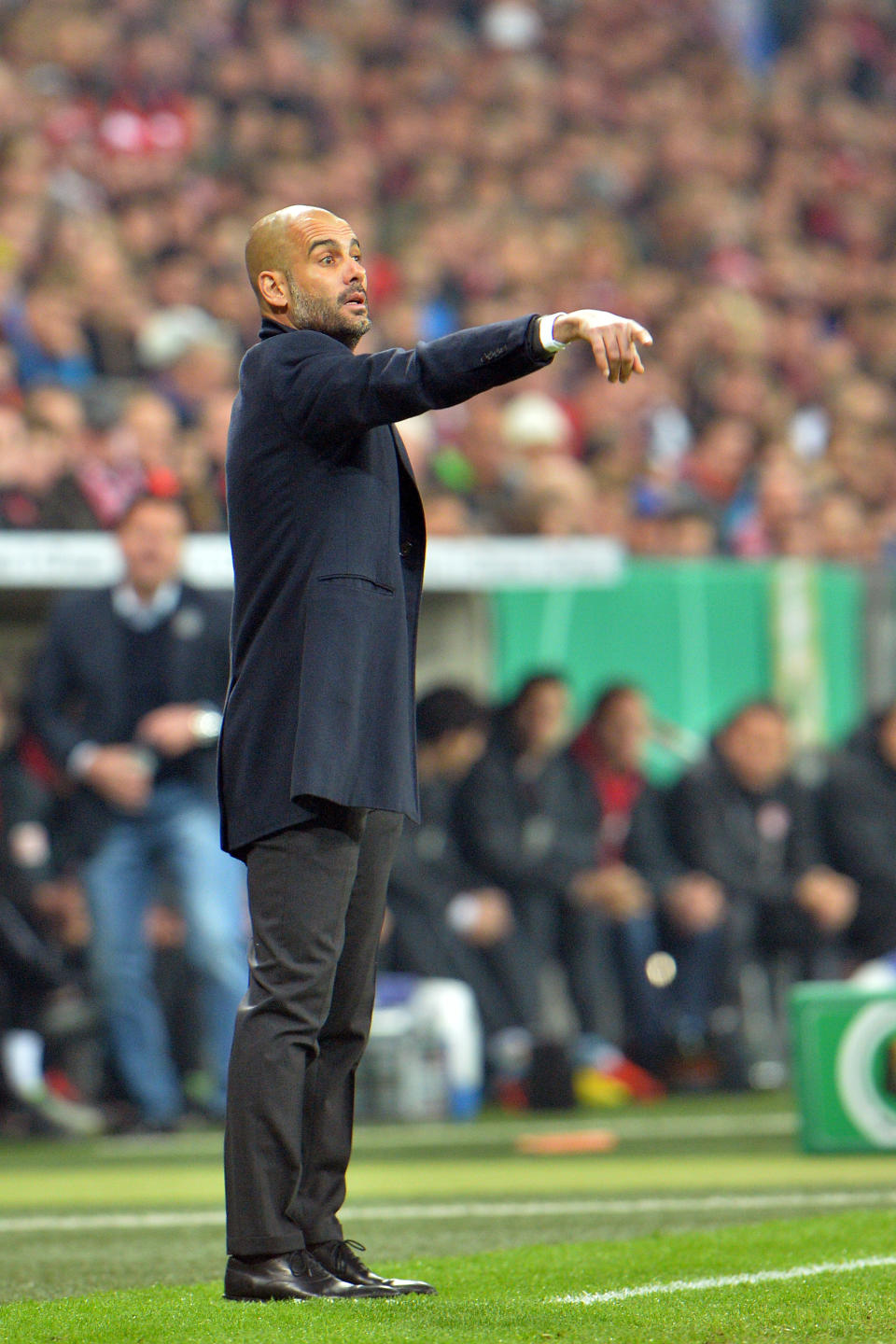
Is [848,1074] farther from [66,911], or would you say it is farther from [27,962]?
[66,911]

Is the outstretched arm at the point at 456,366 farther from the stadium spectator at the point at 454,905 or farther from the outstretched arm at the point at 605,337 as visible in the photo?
the stadium spectator at the point at 454,905

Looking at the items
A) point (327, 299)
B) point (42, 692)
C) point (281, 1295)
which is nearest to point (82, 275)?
point (42, 692)

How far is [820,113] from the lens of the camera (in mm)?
18391

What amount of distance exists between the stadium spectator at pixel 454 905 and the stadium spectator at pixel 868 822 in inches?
75.9

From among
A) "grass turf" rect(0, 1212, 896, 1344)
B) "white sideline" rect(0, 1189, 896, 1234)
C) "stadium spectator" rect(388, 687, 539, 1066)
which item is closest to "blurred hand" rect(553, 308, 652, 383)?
"grass turf" rect(0, 1212, 896, 1344)

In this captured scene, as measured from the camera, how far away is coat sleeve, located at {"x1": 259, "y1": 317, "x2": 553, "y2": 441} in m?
3.54

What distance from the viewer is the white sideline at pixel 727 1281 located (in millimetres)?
3635

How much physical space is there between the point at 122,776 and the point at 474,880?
8.39 ft

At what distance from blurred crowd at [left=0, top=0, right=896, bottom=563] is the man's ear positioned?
5.53 m

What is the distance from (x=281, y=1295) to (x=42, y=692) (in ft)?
17.1

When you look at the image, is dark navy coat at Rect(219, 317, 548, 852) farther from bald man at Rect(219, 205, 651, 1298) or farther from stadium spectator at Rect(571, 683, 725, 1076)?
stadium spectator at Rect(571, 683, 725, 1076)

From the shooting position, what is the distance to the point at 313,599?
3730mm

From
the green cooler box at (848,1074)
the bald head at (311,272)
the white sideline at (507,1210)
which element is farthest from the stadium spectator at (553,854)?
the bald head at (311,272)

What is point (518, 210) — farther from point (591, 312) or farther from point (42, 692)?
point (591, 312)
